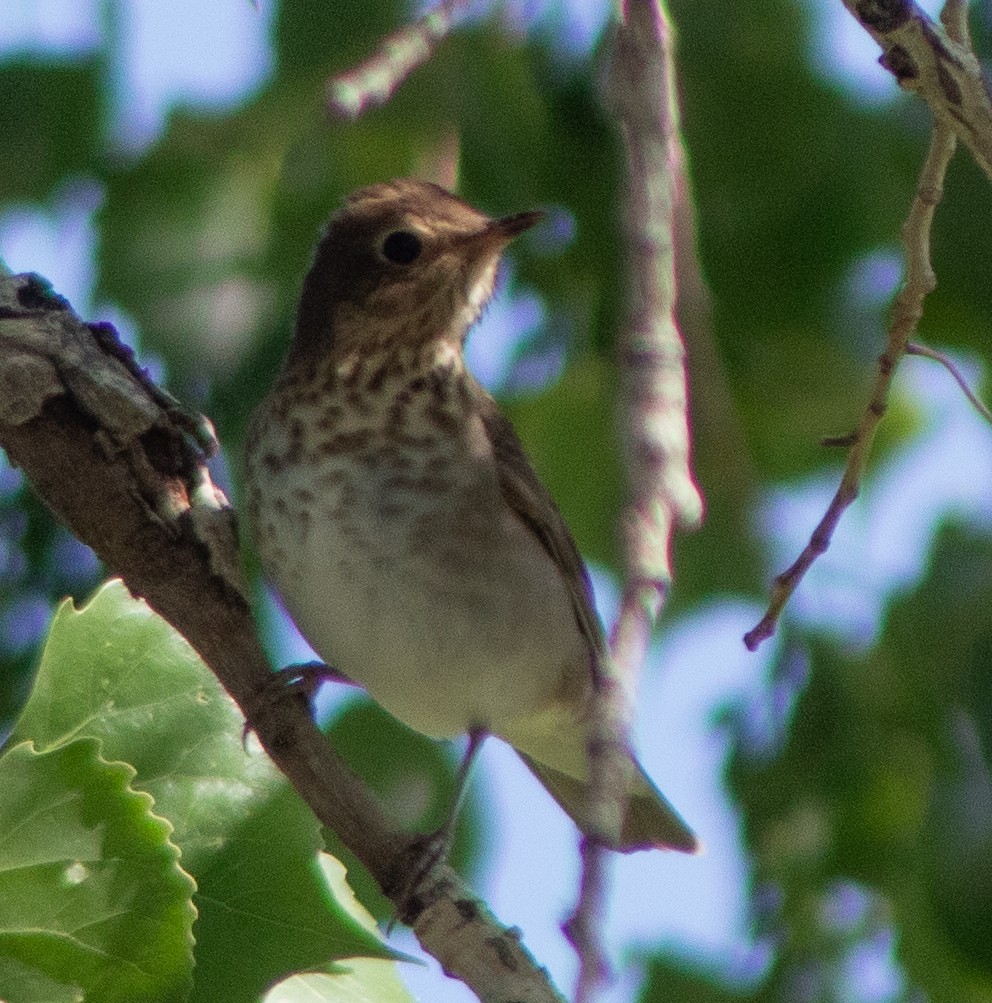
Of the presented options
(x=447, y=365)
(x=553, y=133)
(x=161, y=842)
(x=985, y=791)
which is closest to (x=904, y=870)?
(x=985, y=791)

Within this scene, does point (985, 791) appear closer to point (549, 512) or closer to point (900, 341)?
point (549, 512)

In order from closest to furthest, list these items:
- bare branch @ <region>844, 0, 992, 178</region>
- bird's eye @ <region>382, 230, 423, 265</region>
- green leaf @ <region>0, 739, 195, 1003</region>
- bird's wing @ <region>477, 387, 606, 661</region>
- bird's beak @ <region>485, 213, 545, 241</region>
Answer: bare branch @ <region>844, 0, 992, 178</region> → green leaf @ <region>0, 739, 195, 1003</region> → bird's beak @ <region>485, 213, 545, 241</region> → bird's wing @ <region>477, 387, 606, 661</region> → bird's eye @ <region>382, 230, 423, 265</region>

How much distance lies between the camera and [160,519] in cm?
335

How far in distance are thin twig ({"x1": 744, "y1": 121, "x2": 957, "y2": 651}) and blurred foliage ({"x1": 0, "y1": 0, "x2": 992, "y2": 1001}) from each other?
59.1 inches

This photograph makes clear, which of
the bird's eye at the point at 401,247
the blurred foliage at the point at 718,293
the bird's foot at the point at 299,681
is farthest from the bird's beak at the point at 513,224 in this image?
the bird's foot at the point at 299,681

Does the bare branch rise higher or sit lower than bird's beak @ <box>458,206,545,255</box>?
lower

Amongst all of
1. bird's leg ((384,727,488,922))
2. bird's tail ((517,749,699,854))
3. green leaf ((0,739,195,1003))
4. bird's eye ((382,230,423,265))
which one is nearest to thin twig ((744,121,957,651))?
bird's leg ((384,727,488,922))

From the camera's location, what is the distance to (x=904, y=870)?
17.3 feet

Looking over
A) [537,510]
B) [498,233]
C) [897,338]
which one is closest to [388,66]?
[897,338]

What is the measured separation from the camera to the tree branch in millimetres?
3094

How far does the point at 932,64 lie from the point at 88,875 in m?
1.73

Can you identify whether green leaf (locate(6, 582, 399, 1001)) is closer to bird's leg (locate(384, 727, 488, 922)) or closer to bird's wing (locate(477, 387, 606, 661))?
bird's leg (locate(384, 727, 488, 922))

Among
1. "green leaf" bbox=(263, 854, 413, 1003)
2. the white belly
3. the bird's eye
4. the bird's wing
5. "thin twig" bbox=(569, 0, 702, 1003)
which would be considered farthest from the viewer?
the bird's eye

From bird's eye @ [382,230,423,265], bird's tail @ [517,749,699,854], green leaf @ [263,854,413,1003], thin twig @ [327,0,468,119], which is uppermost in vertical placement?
thin twig @ [327,0,468,119]
